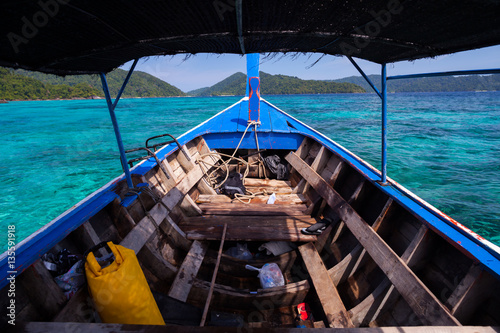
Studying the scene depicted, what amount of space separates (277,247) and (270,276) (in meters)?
0.51

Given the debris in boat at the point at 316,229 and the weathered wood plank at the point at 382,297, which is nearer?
the weathered wood plank at the point at 382,297

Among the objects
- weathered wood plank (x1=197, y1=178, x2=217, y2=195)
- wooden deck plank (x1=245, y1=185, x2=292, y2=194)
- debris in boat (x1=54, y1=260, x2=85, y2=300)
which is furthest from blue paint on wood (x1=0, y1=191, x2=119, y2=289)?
wooden deck plank (x1=245, y1=185, x2=292, y2=194)

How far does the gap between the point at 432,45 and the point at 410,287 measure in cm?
202

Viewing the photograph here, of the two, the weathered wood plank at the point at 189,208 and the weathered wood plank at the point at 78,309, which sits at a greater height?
the weathered wood plank at the point at 78,309

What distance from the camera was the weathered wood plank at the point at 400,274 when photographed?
165cm

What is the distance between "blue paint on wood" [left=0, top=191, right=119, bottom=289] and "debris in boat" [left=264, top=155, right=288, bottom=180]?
143 inches

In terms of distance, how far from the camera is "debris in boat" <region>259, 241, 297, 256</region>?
126 inches

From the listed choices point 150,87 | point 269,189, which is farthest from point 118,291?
point 150,87

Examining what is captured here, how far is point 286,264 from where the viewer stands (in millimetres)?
3111

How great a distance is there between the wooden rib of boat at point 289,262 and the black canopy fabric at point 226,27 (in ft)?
4.66

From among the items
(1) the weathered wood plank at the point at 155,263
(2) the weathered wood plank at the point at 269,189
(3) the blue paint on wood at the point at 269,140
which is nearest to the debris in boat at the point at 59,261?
(1) the weathered wood plank at the point at 155,263

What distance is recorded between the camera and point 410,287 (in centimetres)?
186

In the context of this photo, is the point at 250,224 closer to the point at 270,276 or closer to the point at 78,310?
the point at 270,276

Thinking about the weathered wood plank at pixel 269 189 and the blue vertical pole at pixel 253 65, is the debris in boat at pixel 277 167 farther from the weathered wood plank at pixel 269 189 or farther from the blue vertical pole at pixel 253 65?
the blue vertical pole at pixel 253 65
